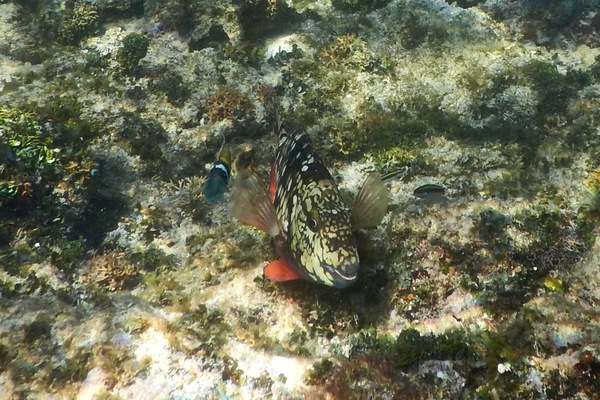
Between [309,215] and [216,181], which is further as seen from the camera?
[216,181]

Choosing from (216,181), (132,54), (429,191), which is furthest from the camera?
(132,54)

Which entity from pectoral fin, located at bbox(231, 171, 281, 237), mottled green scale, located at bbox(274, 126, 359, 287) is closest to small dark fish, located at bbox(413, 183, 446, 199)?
mottled green scale, located at bbox(274, 126, 359, 287)

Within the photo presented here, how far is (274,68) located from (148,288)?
476cm

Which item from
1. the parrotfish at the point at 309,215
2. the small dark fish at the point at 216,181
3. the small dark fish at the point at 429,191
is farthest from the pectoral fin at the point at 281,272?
the small dark fish at the point at 429,191

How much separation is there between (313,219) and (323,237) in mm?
199

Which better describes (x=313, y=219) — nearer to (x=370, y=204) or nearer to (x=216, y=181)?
(x=370, y=204)

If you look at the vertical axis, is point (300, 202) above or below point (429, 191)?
above

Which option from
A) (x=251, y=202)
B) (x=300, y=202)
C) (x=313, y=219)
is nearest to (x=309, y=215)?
(x=313, y=219)

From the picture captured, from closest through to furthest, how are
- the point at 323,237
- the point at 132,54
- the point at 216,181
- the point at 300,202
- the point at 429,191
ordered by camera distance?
1. the point at 323,237
2. the point at 300,202
3. the point at 216,181
4. the point at 429,191
5. the point at 132,54

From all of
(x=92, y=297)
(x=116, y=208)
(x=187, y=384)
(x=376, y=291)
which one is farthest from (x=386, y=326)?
(x=116, y=208)

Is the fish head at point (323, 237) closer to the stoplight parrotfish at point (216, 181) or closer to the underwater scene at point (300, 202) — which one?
the underwater scene at point (300, 202)

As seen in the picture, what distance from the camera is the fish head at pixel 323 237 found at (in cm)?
294

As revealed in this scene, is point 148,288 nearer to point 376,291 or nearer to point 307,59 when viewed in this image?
point 376,291

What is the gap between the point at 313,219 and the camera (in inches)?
125
